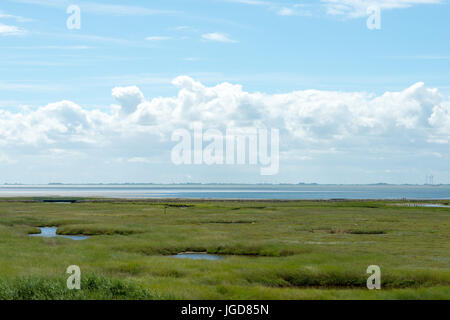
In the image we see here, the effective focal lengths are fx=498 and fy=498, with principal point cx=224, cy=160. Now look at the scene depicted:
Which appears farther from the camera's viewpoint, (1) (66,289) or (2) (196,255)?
(2) (196,255)

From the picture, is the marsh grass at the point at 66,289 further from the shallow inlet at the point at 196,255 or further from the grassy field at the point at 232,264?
the shallow inlet at the point at 196,255

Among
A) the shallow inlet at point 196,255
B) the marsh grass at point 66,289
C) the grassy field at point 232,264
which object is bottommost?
the shallow inlet at point 196,255

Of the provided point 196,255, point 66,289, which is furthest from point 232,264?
point 66,289

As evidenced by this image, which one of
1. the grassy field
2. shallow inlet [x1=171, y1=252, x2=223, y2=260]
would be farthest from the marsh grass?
shallow inlet [x1=171, y1=252, x2=223, y2=260]

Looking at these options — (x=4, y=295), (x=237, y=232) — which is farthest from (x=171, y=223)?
(x=4, y=295)

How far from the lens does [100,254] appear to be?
3838 centimetres

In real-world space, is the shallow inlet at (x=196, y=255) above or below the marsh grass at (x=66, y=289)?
below

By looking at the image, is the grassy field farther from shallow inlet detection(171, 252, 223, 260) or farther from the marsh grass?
shallow inlet detection(171, 252, 223, 260)

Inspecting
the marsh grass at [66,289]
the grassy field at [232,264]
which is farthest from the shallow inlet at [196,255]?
the marsh grass at [66,289]

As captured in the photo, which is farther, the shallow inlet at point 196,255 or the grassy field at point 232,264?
the shallow inlet at point 196,255

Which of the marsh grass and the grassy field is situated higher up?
the marsh grass

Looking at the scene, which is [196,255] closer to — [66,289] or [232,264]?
[232,264]

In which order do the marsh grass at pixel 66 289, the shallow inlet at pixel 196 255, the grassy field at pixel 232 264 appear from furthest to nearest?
the shallow inlet at pixel 196 255, the grassy field at pixel 232 264, the marsh grass at pixel 66 289
